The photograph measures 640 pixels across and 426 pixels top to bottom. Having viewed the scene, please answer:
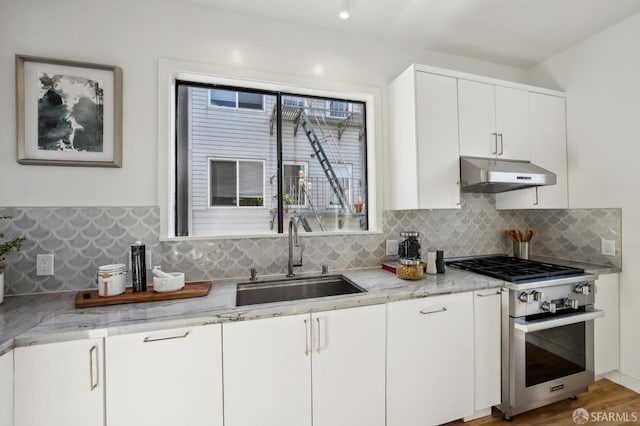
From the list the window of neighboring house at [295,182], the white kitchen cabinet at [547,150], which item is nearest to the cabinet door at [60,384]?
the window of neighboring house at [295,182]

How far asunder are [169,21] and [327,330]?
7.01ft

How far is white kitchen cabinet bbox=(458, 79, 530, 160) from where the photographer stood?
2.05 meters

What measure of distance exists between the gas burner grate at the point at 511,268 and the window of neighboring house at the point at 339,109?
5.15 feet

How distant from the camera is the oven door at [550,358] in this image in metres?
1.70

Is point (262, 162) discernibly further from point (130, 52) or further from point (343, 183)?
point (130, 52)

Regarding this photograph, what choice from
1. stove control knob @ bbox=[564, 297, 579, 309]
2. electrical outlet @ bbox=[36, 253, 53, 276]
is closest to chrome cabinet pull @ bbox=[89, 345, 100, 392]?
electrical outlet @ bbox=[36, 253, 53, 276]

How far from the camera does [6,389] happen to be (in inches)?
39.7

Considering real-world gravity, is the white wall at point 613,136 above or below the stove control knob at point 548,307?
above

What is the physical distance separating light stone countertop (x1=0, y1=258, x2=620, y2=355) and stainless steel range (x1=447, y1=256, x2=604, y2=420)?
19 centimetres

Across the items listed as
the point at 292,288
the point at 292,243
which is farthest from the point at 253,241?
the point at 292,288

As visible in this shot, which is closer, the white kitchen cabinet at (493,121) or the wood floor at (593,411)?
the wood floor at (593,411)

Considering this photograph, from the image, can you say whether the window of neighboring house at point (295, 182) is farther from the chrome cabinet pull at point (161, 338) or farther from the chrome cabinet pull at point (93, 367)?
the chrome cabinet pull at point (93, 367)

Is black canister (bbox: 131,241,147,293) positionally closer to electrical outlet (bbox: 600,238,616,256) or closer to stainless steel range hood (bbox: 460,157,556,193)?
stainless steel range hood (bbox: 460,157,556,193)

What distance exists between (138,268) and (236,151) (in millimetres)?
1108
